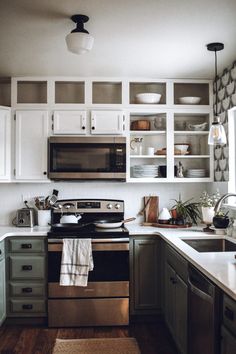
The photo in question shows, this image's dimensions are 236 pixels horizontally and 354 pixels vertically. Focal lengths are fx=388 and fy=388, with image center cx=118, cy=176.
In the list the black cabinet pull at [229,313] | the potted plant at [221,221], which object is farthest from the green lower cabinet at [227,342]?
the potted plant at [221,221]

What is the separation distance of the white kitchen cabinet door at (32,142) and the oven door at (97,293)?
839 mm

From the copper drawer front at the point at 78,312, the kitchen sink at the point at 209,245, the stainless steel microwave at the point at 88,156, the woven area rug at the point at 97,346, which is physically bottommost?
the woven area rug at the point at 97,346

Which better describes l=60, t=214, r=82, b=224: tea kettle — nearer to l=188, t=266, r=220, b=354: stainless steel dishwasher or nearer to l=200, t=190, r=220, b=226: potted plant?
l=200, t=190, r=220, b=226: potted plant

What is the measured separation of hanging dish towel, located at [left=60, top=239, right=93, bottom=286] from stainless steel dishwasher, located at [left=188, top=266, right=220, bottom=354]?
3.92ft

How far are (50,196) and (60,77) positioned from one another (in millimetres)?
1247

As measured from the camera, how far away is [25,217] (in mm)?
3951

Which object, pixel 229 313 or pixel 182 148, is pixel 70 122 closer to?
pixel 182 148

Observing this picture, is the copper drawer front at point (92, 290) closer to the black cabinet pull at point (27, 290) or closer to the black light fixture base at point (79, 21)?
the black cabinet pull at point (27, 290)

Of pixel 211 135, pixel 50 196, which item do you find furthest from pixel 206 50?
pixel 50 196

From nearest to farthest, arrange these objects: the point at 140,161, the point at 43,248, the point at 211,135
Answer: the point at 211,135
the point at 43,248
the point at 140,161

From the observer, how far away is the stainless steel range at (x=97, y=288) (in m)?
3.53

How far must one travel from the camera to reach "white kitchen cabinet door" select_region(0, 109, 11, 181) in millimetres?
3834

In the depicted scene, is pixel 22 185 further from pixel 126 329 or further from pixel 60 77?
pixel 126 329

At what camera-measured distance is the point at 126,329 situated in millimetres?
3508
